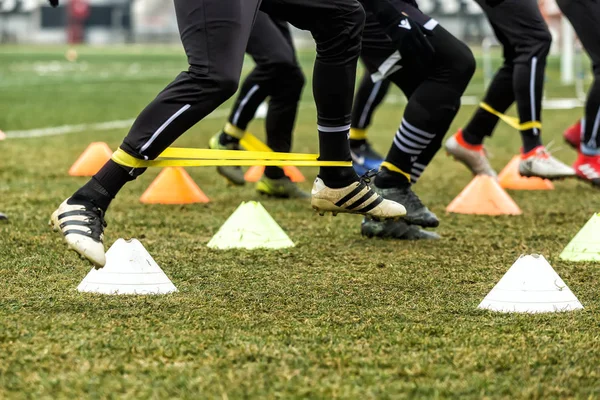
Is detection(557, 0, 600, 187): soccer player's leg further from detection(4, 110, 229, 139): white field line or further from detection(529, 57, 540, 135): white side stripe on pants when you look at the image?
detection(4, 110, 229, 139): white field line

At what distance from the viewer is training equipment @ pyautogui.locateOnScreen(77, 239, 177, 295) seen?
3859 mm

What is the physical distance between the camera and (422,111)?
17.4 feet

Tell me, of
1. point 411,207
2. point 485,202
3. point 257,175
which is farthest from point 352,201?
point 257,175

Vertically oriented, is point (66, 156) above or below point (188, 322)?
below

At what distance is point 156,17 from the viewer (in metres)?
73.3

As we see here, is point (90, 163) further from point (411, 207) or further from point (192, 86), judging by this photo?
point (192, 86)

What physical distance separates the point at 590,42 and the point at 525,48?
41 centimetres

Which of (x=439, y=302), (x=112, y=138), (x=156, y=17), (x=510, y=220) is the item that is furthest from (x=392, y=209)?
(x=156, y=17)

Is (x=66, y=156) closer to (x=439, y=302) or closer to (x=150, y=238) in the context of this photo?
(x=150, y=238)

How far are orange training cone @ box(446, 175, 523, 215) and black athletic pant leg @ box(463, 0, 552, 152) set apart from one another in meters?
0.51

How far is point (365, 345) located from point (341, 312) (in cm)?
50

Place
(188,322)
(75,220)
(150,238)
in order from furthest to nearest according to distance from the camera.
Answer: (150,238) → (75,220) → (188,322)

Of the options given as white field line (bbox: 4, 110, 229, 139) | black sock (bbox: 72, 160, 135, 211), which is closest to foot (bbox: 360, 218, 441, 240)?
black sock (bbox: 72, 160, 135, 211)

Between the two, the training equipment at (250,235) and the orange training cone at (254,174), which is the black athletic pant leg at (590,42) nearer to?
the orange training cone at (254,174)
